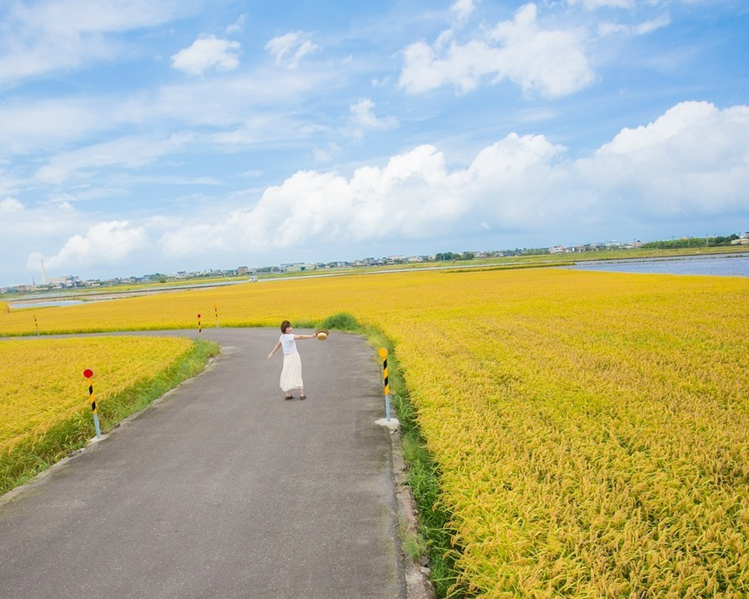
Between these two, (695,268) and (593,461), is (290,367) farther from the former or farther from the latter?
(695,268)

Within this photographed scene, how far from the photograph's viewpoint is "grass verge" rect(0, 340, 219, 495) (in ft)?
24.3

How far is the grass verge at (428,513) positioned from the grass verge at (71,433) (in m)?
5.27

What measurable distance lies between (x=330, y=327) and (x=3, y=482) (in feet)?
54.3

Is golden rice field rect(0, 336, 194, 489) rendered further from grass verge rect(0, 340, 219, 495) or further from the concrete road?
the concrete road

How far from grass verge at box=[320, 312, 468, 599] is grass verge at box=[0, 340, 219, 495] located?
17.3ft

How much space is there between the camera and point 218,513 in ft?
18.1

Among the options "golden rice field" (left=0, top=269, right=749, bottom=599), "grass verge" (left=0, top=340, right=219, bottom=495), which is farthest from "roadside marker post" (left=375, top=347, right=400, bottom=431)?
"grass verge" (left=0, top=340, right=219, bottom=495)

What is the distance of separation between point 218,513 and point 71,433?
4781 millimetres

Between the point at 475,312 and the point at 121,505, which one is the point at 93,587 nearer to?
the point at 121,505

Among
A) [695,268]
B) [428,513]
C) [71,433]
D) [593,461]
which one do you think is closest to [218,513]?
[428,513]

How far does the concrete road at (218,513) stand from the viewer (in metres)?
4.37

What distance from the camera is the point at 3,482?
7.09 metres

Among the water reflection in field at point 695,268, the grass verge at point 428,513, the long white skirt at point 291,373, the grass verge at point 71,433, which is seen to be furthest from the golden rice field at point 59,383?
the water reflection in field at point 695,268

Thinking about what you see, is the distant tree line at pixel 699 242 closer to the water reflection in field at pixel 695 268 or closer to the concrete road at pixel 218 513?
the water reflection in field at pixel 695 268
